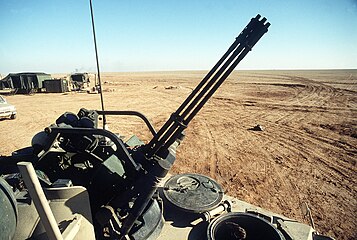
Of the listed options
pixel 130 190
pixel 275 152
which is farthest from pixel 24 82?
pixel 130 190

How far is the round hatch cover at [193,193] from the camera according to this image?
3572 millimetres

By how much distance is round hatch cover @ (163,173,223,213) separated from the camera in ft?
11.7

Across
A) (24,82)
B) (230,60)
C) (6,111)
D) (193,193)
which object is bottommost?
(24,82)

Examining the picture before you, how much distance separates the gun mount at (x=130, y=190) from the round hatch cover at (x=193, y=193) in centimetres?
2

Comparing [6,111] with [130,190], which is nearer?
[130,190]

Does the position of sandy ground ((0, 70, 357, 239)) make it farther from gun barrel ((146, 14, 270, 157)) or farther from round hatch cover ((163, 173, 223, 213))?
gun barrel ((146, 14, 270, 157))

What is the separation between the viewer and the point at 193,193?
154 inches

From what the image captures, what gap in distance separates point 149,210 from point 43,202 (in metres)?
1.77

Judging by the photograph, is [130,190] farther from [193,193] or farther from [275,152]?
[275,152]

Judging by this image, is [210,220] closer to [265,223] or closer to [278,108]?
[265,223]

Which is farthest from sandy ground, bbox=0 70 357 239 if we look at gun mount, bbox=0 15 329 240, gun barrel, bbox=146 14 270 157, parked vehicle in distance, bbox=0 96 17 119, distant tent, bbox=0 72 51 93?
distant tent, bbox=0 72 51 93

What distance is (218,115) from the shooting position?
53.1 ft

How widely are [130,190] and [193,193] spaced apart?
4.44 feet

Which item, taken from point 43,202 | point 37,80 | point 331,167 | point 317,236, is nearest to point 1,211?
point 43,202
